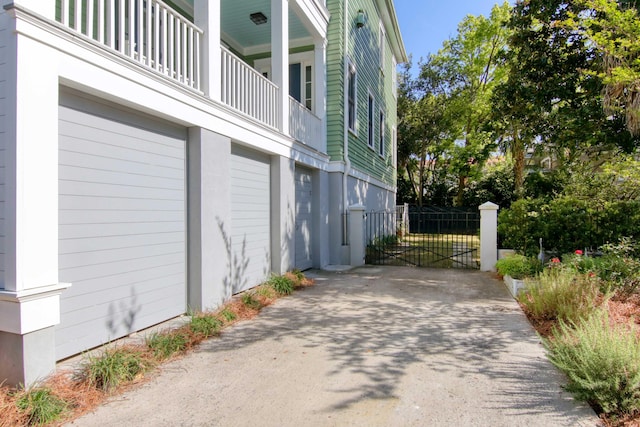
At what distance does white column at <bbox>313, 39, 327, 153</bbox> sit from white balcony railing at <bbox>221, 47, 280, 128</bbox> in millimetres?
2242

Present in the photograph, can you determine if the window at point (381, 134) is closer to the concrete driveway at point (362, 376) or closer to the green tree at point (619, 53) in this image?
the green tree at point (619, 53)

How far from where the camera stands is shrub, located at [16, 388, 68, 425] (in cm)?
269

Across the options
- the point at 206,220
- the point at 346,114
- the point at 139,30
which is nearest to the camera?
the point at 139,30

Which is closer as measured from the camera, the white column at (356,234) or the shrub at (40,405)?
the shrub at (40,405)

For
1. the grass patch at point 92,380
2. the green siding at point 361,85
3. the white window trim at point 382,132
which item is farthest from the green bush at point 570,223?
the white window trim at point 382,132

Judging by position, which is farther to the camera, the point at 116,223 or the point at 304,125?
the point at 304,125

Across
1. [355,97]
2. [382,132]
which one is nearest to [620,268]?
[355,97]

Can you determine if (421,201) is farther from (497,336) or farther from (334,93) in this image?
(497,336)

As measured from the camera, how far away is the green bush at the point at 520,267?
7070mm

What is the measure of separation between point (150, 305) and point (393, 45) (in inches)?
677

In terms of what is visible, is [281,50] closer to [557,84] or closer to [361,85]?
[361,85]

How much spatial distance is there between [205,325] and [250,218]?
2.62 metres

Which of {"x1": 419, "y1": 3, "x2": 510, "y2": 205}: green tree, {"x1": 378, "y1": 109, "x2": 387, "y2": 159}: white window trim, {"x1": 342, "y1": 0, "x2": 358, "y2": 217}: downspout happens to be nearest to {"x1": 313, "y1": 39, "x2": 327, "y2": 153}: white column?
{"x1": 342, "y1": 0, "x2": 358, "y2": 217}: downspout

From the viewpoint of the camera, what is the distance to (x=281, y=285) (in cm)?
691
